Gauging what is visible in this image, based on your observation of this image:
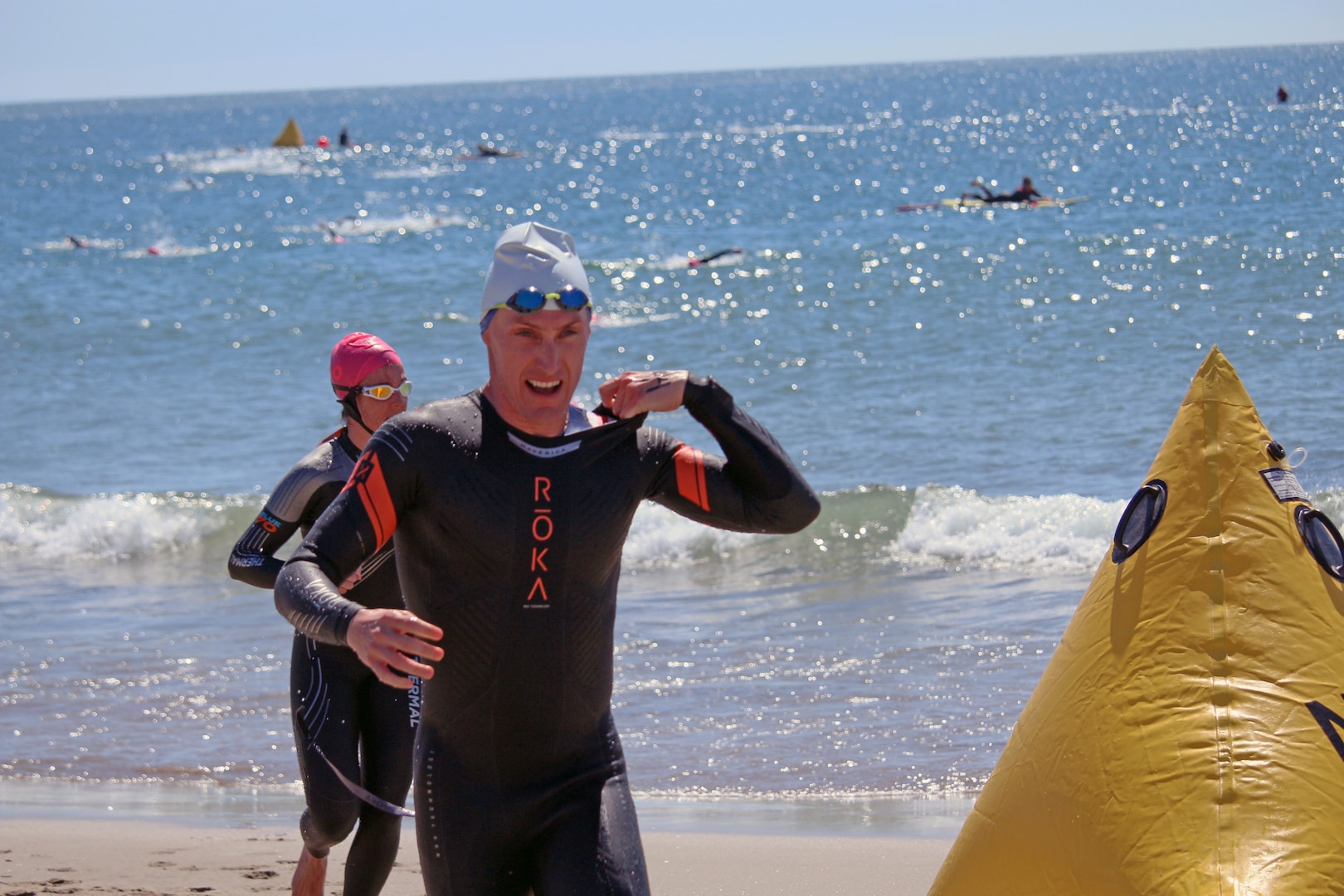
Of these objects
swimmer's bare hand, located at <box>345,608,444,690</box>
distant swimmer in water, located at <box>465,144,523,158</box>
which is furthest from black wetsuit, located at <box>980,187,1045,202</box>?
swimmer's bare hand, located at <box>345,608,444,690</box>

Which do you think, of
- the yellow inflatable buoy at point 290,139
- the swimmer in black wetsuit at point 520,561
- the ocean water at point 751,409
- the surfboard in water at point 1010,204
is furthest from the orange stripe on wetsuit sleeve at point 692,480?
the yellow inflatable buoy at point 290,139

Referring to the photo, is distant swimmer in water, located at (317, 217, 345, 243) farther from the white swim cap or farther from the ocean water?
the white swim cap

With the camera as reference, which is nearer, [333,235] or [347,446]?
[347,446]

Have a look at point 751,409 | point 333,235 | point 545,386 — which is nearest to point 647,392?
point 545,386

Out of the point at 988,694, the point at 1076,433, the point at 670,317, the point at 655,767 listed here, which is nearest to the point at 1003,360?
the point at 1076,433

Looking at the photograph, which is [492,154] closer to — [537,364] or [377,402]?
[377,402]

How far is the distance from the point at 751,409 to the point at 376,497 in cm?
1355

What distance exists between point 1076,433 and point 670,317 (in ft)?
32.0

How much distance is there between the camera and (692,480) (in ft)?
9.82

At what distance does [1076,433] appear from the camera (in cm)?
1366

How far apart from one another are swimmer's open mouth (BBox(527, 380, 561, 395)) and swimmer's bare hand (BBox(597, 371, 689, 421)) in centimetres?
10

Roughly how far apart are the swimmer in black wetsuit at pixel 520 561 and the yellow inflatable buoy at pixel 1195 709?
84 centimetres

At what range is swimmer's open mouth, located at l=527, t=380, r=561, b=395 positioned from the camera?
285cm

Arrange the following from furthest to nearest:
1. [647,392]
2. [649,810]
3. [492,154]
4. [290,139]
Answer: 1. [290,139]
2. [492,154]
3. [649,810]
4. [647,392]
